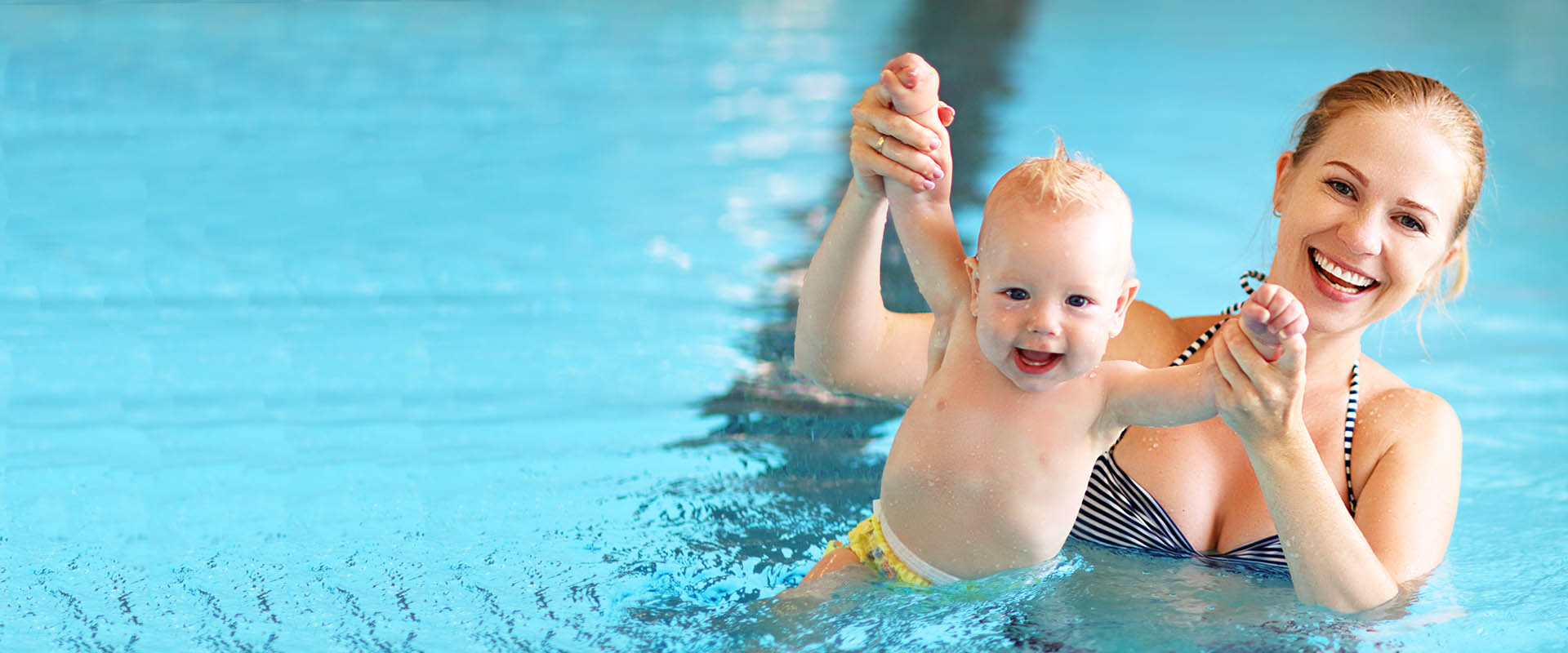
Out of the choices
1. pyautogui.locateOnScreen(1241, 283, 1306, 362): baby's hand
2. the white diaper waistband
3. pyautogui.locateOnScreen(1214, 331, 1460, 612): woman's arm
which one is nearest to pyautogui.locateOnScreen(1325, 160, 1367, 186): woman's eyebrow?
pyautogui.locateOnScreen(1214, 331, 1460, 612): woman's arm

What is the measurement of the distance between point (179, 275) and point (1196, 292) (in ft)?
11.0

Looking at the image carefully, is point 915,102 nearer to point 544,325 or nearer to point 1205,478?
point 1205,478

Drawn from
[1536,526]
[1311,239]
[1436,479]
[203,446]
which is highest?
Answer: [1311,239]

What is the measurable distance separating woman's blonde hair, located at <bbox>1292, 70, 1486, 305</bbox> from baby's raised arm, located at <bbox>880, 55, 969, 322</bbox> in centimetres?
64

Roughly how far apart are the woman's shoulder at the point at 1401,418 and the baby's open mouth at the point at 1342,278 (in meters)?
0.26

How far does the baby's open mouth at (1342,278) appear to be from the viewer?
2.14 metres

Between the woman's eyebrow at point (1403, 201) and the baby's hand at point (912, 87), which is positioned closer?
the baby's hand at point (912, 87)

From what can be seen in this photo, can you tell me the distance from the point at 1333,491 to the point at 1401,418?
1.23ft

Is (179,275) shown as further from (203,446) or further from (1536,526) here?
(1536,526)

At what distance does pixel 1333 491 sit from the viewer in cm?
199

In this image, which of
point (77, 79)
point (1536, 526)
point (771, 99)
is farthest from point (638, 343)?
Answer: point (77, 79)

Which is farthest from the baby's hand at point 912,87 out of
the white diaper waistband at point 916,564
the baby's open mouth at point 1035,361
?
the white diaper waistband at point 916,564

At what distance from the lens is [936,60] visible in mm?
8227

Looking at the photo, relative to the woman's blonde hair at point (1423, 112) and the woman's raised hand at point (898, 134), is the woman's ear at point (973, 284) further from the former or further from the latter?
the woman's blonde hair at point (1423, 112)
